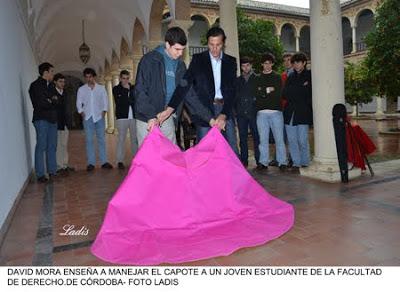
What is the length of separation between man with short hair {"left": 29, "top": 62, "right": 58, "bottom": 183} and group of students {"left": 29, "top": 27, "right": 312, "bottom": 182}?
0.01 m

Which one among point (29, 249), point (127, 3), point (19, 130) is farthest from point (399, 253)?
point (127, 3)

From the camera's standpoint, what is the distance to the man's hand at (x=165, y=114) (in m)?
3.40

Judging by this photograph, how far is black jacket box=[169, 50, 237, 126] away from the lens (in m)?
3.91

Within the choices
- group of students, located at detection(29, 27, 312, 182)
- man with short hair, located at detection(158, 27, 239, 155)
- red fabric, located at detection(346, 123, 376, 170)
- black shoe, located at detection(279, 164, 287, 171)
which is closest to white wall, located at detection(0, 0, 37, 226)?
group of students, located at detection(29, 27, 312, 182)

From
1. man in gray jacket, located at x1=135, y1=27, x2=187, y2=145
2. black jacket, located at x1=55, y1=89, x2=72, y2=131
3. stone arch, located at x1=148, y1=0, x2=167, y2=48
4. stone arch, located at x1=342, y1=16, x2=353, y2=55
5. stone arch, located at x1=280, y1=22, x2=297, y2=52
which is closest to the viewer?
man in gray jacket, located at x1=135, y1=27, x2=187, y2=145

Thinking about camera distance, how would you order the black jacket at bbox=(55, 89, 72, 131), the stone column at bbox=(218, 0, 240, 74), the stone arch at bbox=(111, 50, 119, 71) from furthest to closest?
1. the stone arch at bbox=(111, 50, 119, 71)
2. the stone column at bbox=(218, 0, 240, 74)
3. the black jacket at bbox=(55, 89, 72, 131)

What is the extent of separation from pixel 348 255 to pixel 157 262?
4.25 feet

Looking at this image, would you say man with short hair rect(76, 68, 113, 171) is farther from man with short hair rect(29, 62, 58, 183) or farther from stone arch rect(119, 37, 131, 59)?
stone arch rect(119, 37, 131, 59)

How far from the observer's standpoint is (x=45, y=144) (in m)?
5.95

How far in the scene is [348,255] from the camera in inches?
105

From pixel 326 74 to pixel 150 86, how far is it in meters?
2.66

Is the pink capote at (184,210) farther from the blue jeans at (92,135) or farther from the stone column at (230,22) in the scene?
the stone column at (230,22)

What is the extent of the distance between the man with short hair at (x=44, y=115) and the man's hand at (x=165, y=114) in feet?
10.3

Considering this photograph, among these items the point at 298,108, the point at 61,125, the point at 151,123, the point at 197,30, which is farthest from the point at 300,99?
the point at 197,30
